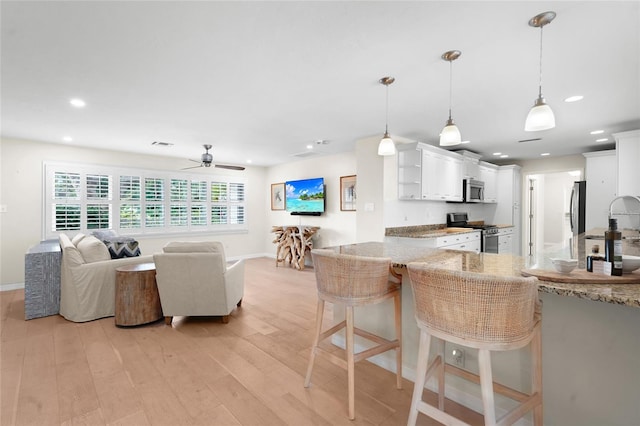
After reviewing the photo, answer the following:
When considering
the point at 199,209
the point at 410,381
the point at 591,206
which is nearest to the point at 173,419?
the point at 410,381

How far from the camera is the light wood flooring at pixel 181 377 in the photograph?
1831mm

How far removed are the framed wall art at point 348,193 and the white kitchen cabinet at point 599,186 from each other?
3982 mm

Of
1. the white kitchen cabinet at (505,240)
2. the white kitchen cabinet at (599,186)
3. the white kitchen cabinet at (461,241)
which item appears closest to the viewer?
the white kitchen cabinet at (461,241)

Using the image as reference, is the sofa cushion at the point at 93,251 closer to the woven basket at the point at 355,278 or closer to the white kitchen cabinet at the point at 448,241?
the woven basket at the point at 355,278

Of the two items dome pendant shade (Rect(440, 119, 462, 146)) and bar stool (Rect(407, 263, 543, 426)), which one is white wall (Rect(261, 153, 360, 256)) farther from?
bar stool (Rect(407, 263, 543, 426))

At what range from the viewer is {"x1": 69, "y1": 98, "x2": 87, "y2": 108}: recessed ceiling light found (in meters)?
3.13

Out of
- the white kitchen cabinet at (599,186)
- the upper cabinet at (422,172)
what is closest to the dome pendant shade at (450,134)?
the upper cabinet at (422,172)

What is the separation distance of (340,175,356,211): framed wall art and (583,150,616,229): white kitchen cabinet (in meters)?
3.98

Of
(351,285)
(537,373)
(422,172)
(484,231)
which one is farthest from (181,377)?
(484,231)

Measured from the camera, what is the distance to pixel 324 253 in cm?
193

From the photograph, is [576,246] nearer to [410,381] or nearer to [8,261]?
[410,381]

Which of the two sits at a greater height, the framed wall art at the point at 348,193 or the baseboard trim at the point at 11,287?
the framed wall art at the point at 348,193

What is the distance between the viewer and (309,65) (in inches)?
93.9

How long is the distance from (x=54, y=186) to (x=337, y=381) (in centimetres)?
575
